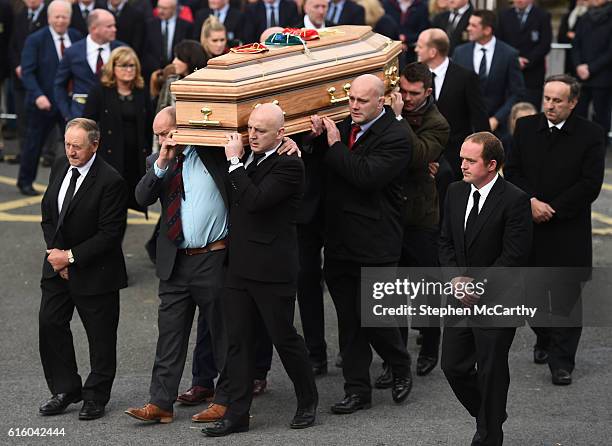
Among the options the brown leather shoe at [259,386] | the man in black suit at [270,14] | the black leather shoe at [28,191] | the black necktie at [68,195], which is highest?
the black necktie at [68,195]

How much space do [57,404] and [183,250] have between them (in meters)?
1.16

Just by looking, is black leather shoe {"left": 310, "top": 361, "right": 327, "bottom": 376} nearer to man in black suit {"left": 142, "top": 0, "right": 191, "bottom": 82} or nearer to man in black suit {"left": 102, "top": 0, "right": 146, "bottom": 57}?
man in black suit {"left": 142, "top": 0, "right": 191, "bottom": 82}

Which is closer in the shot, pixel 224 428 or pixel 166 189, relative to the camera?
pixel 224 428

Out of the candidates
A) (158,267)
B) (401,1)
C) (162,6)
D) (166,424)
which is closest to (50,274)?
(158,267)

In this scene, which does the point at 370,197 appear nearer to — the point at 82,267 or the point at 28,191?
the point at 82,267

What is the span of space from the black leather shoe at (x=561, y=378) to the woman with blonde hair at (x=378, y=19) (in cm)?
703

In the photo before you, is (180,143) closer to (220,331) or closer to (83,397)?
(220,331)

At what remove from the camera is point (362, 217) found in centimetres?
726

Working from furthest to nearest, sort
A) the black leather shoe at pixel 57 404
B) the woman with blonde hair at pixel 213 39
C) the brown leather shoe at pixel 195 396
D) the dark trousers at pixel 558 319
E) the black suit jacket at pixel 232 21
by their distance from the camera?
the black suit jacket at pixel 232 21
the woman with blonde hair at pixel 213 39
the dark trousers at pixel 558 319
the brown leather shoe at pixel 195 396
the black leather shoe at pixel 57 404

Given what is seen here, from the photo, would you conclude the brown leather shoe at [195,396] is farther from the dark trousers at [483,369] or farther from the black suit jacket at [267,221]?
the dark trousers at [483,369]

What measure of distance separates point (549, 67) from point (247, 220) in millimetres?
9999

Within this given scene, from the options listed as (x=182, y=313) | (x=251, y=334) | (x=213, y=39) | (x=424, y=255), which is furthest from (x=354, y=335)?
(x=213, y=39)

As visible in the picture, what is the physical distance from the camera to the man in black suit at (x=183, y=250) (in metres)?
7.02

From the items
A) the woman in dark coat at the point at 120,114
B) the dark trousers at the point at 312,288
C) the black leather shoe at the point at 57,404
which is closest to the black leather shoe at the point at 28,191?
the woman in dark coat at the point at 120,114
